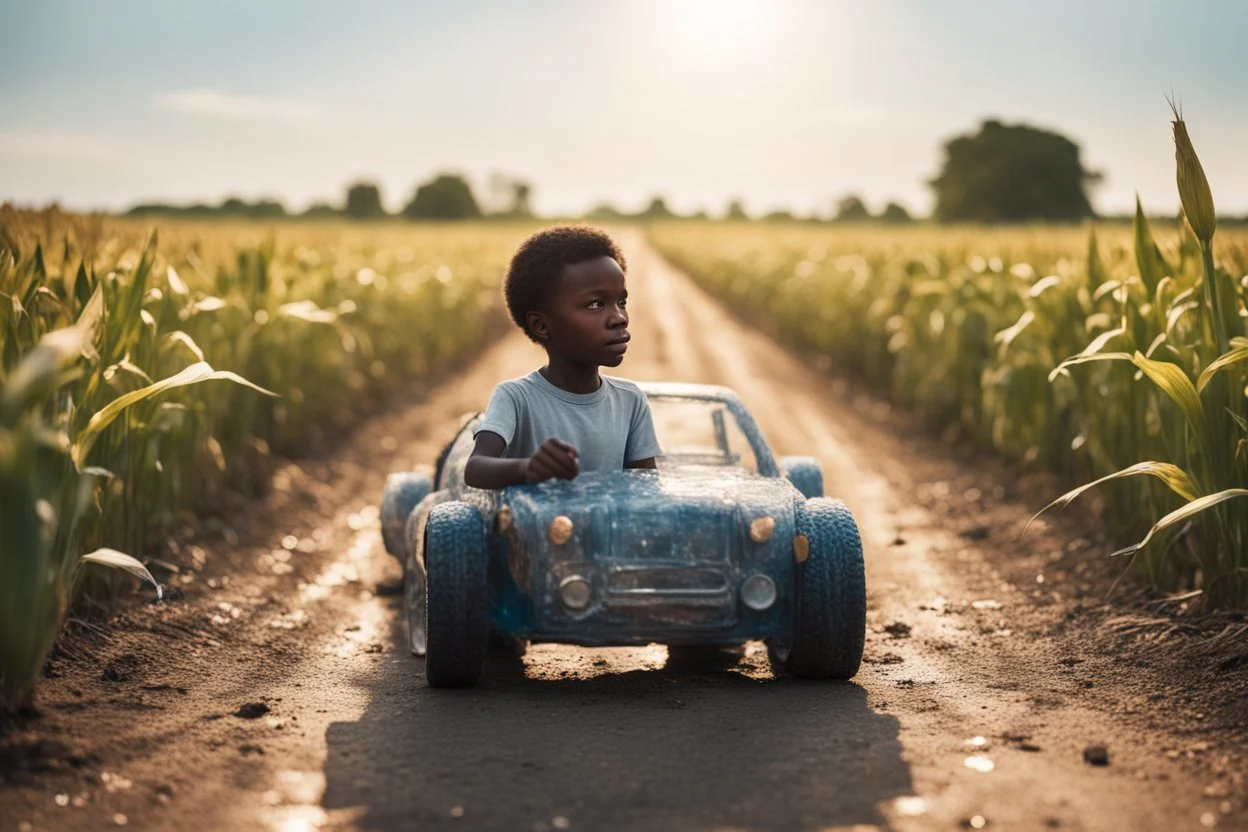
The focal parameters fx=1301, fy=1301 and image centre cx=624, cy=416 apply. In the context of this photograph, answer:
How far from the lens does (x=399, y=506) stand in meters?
6.70

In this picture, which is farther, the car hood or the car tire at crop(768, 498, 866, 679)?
the car tire at crop(768, 498, 866, 679)

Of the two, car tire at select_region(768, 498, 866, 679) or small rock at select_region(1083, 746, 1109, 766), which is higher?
car tire at select_region(768, 498, 866, 679)

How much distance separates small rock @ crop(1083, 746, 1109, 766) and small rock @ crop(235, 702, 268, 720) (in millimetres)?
2742

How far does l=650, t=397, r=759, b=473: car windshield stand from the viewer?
5.85 meters

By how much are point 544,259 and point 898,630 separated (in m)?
2.46

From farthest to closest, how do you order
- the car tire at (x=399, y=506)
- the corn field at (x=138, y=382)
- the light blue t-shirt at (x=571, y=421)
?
the car tire at (x=399, y=506) < the light blue t-shirt at (x=571, y=421) < the corn field at (x=138, y=382)

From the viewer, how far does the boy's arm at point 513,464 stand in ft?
15.3

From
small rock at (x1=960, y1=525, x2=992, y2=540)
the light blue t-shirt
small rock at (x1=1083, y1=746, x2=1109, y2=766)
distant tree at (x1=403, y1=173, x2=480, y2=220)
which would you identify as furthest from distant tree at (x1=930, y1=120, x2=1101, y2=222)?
small rock at (x1=1083, y1=746, x2=1109, y2=766)

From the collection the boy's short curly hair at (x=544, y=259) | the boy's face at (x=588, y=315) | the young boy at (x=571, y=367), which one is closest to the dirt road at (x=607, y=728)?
the young boy at (x=571, y=367)

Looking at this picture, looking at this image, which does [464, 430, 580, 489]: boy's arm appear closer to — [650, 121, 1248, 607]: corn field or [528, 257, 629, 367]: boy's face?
[528, 257, 629, 367]: boy's face

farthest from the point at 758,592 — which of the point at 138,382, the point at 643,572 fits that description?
the point at 138,382

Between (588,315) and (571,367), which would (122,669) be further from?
(588,315)

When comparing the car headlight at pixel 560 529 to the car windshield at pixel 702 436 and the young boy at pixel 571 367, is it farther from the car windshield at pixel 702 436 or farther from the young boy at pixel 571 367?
the car windshield at pixel 702 436

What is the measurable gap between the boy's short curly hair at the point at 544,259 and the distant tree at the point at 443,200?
115890 mm
